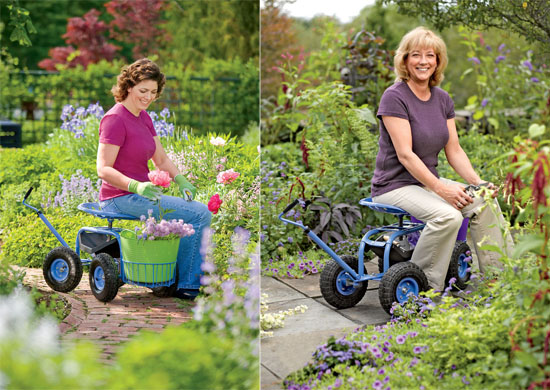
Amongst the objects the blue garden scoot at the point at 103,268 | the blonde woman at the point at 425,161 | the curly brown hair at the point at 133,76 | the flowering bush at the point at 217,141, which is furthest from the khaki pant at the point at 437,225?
the curly brown hair at the point at 133,76

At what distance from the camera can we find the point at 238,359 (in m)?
2.19

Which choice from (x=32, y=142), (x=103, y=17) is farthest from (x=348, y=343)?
(x=103, y=17)

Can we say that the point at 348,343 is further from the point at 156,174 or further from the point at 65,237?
the point at 65,237

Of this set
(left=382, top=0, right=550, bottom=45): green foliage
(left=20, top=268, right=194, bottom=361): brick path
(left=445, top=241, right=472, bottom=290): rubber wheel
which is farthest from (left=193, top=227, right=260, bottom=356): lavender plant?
(left=382, top=0, right=550, bottom=45): green foliage

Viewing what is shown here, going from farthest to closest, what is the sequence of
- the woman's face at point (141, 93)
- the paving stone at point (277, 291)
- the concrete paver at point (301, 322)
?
the paving stone at point (277, 291) < the woman's face at point (141, 93) < the concrete paver at point (301, 322)

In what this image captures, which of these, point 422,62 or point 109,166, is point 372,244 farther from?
point 109,166

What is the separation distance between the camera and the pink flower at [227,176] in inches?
136

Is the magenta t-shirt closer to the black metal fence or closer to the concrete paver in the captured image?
the black metal fence

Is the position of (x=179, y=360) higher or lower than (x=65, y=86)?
lower

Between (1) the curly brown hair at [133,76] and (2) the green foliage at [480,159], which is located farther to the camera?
(2) the green foliage at [480,159]

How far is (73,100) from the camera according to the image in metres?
4.75

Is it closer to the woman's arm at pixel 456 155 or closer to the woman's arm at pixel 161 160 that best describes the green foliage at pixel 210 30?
the woman's arm at pixel 161 160

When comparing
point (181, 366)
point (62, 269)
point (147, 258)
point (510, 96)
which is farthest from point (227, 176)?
point (510, 96)

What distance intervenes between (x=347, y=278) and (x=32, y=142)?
2464 millimetres
